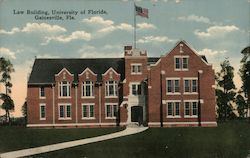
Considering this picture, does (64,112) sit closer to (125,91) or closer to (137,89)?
(125,91)

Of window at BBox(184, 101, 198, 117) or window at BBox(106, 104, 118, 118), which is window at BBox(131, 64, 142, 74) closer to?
window at BBox(106, 104, 118, 118)

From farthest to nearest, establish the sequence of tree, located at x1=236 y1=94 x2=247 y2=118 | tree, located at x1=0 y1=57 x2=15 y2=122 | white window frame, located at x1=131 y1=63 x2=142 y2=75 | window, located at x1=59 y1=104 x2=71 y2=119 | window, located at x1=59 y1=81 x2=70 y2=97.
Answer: white window frame, located at x1=131 y1=63 x2=142 y2=75 → window, located at x1=59 y1=81 x2=70 y2=97 → window, located at x1=59 y1=104 x2=71 y2=119 → tree, located at x1=236 y1=94 x2=247 y2=118 → tree, located at x1=0 y1=57 x2=15 y2=122

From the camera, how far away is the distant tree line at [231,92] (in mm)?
18344

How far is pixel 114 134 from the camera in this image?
786 inches

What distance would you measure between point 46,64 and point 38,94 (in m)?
1.39

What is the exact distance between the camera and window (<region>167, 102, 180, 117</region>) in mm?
20305

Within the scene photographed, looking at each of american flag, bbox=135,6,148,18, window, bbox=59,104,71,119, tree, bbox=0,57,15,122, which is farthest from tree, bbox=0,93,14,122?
american flag, bbox=135,6,148,18

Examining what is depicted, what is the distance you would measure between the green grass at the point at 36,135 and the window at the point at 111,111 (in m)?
0.53

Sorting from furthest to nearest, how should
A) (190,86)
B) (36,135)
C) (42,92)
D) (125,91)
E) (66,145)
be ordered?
(42,92), (190,86), (125,91), (36,135), (66,145)

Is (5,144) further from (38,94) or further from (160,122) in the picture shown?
(160,122)

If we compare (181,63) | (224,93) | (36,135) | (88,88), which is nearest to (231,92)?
(224,93)

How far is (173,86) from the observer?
2186cm

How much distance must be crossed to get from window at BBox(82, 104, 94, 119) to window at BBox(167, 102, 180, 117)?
116 inches

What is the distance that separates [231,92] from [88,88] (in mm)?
6488
